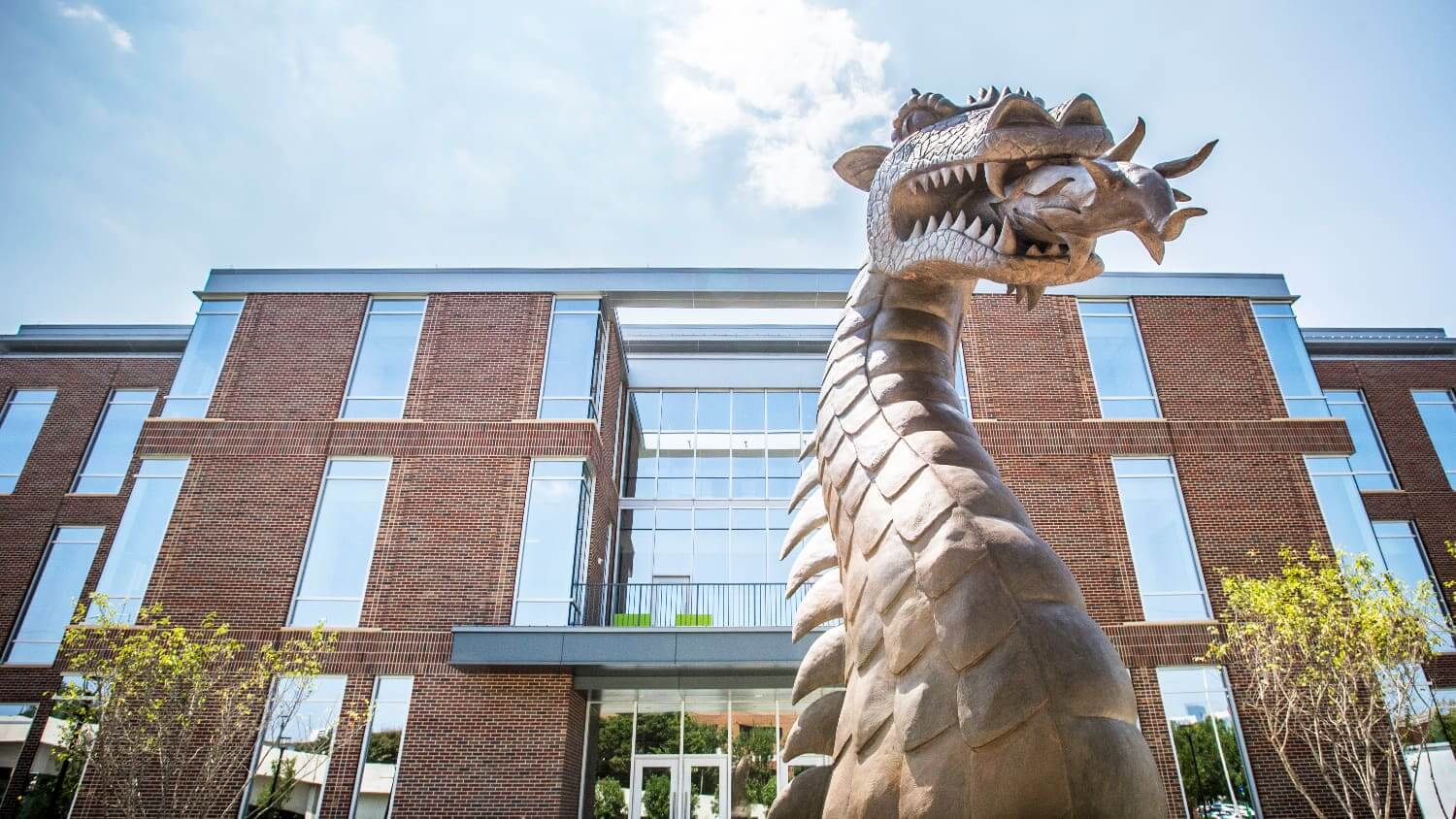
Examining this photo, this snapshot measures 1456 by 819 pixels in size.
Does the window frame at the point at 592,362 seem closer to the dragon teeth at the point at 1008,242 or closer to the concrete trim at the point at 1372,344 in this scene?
→ the dragon teeth at the point at 1008,242

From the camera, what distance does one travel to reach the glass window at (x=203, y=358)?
15734 mm

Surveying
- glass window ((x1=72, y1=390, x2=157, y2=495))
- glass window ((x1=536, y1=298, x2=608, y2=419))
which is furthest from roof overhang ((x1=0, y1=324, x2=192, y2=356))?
glass window ((x1=536, y1=298, x2=608, y2=419))

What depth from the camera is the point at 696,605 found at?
1747 cm

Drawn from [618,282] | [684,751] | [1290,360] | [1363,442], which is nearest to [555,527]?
[684,751]

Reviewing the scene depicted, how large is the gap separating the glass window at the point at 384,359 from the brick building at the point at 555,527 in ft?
0.16

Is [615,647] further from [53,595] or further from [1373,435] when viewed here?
[1373,435]

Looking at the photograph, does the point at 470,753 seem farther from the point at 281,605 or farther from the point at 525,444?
the point at 525,444

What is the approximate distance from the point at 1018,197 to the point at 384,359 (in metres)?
16.3

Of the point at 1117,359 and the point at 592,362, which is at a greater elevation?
the point at 1117,359

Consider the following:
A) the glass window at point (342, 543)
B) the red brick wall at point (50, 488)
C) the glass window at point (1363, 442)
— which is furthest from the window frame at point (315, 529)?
the glass window at point (1363, 442)

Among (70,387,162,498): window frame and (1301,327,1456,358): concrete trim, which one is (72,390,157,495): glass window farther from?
(1301,327,1456,358): concrete trim

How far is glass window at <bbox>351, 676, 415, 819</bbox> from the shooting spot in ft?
40.5

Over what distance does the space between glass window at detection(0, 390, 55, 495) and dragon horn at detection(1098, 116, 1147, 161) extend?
26.0 m

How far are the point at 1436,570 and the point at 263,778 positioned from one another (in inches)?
984
